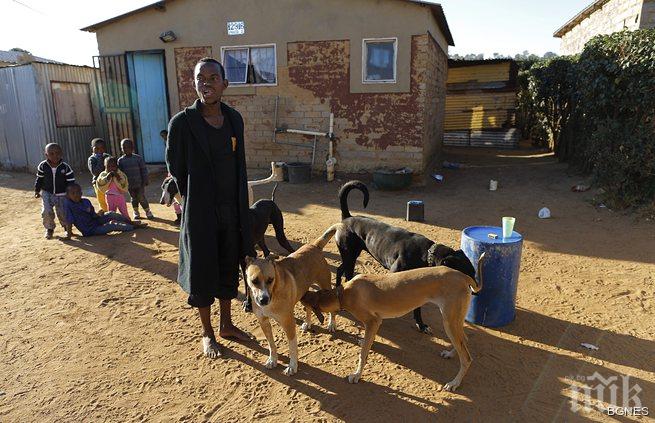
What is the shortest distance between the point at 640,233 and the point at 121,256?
26.3 feet

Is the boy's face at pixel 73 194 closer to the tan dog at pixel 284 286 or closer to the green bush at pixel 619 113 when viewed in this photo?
the tan dog at pixel 284 286

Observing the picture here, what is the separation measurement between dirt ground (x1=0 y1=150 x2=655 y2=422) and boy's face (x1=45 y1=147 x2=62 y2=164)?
55.6 inches

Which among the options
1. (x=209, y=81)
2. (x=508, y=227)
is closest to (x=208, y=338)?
(x=209, y=81)

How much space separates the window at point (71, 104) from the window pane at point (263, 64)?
6.50 meters

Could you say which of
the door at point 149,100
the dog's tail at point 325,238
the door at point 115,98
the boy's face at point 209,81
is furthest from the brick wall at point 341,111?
the boy's face at point 209,81

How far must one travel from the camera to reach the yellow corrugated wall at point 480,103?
60.3 ft

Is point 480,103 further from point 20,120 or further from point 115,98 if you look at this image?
point 20,120

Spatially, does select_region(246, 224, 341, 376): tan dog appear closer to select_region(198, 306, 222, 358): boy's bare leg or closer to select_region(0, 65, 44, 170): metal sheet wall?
select_region(198, 306, 222, 358): boy's bare leg

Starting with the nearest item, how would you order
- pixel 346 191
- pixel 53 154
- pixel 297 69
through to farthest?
pixel 346 191 < pixel 53 154 < pixel 297 69

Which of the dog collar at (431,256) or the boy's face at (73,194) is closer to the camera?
the dog collar at (431,256)

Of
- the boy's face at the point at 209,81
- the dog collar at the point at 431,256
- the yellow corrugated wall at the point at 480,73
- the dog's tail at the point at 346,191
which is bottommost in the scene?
the dog collar at the point at 431,256

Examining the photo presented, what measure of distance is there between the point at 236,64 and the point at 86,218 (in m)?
6.27

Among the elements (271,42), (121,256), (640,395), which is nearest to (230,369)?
(640,395)

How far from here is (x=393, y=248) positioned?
13.4ft
